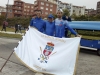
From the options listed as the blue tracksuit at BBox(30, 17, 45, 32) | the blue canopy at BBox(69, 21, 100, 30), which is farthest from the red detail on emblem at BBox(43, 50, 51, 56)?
the blue canopy at BBox(69, 21, 100, 30)

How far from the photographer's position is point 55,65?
6133mm

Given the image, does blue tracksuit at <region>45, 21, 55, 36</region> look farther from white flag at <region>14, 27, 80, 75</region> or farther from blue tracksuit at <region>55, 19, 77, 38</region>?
white flag at <region>14, 27, 80, 75</region>

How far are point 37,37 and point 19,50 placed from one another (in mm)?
870

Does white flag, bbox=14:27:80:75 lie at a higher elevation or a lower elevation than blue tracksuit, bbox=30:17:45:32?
lower

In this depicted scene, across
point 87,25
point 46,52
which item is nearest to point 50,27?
point 46,52

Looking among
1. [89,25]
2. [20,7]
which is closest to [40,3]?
[20,7]

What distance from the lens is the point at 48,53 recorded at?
642 centimetres

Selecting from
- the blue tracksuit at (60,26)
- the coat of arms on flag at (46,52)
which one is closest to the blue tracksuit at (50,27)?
the blue tracksuit at (60,26)

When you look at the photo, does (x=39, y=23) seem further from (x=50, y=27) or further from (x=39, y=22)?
(x=50, y=27)

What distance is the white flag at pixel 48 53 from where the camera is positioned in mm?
6008

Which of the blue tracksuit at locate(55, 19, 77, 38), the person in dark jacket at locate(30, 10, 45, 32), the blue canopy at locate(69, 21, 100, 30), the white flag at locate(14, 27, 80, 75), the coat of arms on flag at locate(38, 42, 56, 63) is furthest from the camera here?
the blue canopy at locate(69, 21, 100, 30)

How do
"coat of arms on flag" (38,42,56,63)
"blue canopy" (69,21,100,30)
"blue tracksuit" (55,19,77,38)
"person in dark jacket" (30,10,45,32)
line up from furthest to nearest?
"blue canopy" (69,21,100,30)
"person in dark jacket" (30,10,45,32)
"blue tracksuit" (55,19,77,38)
"coat of arms on flag" (38,42,56,63)

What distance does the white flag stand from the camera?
19.7 ft

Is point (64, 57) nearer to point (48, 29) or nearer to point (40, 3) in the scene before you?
point (48, 29)
